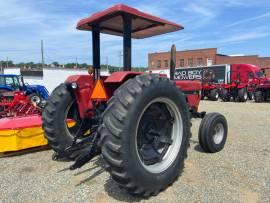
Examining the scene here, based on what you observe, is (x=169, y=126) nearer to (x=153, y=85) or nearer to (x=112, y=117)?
(x=153, y=85)

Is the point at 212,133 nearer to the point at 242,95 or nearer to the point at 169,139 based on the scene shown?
the point at 169,139

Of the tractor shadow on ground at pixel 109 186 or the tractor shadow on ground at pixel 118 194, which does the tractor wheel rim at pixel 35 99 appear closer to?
the tractor shadow on ground at pixel 109 186

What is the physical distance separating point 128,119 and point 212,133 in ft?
8.63

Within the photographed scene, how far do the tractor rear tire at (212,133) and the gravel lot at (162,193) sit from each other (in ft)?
0.44

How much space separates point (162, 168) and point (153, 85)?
3.40 feet

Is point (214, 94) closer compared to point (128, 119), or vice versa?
point (128, 119)

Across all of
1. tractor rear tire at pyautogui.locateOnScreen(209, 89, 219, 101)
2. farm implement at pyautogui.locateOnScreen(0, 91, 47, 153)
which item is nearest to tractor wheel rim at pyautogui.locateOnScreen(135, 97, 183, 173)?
farm implement at pyautogui.locateOnScreen(0, 91, 47, 153)

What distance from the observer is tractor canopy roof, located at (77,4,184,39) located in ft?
12.8

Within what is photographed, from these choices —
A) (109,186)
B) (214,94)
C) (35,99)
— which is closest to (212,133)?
(109,186)

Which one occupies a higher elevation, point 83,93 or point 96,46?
point 96,46

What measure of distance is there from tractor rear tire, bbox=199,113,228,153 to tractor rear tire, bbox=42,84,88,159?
203 cm

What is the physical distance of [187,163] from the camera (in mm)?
4699

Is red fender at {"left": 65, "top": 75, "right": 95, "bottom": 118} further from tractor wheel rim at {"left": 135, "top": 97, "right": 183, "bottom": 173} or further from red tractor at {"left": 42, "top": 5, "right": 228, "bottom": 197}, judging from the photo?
tractor wheel rim at {"left": 135, "top": 97, "right": 183, "bottom": 173}

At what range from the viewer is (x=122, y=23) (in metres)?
4.46
